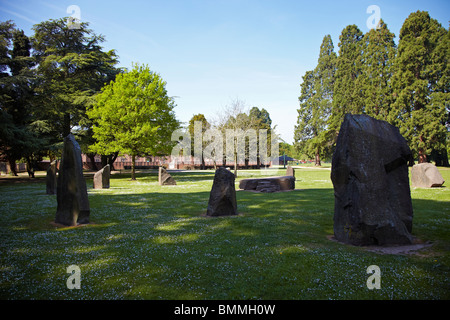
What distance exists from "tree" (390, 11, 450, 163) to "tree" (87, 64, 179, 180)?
1332 inches

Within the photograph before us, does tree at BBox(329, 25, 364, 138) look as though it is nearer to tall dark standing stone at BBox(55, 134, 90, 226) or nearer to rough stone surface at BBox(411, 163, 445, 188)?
rough stone surface at BBox(411, 163, 445, 188)

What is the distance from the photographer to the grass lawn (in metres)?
3.91

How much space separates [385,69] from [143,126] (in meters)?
40.2

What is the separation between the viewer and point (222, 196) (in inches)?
368

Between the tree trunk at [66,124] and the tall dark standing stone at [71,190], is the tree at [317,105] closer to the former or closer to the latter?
the tree trunk at [66,124]

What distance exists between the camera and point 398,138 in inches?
256

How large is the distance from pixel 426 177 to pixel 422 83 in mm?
27382

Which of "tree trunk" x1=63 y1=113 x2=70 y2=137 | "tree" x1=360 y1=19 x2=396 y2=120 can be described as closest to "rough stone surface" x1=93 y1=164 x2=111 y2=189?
"tree trunk" x1=63 y1=113 x2=70 y2=137

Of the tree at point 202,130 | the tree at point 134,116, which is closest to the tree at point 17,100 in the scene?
the tree at point 134,116

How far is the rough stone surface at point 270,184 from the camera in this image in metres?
16.7

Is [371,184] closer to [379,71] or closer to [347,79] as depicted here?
[379,71]

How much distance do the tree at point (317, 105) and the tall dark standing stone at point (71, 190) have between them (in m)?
49.6
